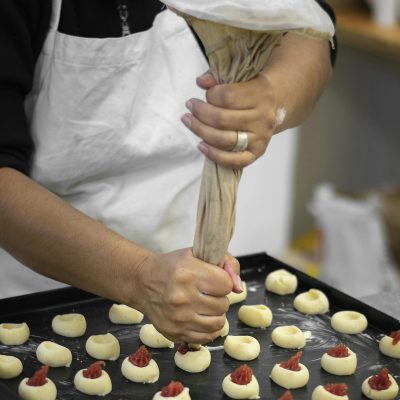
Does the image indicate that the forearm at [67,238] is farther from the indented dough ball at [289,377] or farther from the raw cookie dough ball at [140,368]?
the indented dough ball at [289,377]

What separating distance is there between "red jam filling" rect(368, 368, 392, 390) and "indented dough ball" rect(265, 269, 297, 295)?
0.31m

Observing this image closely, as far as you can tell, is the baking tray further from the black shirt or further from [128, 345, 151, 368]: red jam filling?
the black shirt

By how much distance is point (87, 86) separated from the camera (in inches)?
58.4

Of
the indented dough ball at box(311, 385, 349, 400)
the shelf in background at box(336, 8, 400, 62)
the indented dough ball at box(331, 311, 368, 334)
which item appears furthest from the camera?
the shelf in background at box(336, 8, 400, 62)

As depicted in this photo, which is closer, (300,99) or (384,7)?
(300,99)

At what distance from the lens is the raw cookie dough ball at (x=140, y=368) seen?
1296 millimetres

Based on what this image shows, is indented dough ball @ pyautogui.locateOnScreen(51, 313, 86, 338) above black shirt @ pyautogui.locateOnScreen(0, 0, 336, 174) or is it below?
below

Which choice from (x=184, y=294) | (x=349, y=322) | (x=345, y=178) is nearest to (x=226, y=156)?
(x=184, y=294)

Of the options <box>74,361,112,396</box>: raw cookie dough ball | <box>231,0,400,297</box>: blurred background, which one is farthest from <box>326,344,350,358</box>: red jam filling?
<box>231,0,400,297</box>: blurred background

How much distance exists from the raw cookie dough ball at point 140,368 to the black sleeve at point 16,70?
0.33 m

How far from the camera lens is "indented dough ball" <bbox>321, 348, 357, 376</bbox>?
133cm

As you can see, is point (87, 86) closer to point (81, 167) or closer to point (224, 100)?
point (81, 167)

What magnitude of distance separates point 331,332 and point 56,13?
68 centimetres

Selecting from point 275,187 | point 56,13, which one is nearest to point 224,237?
point 56,13
